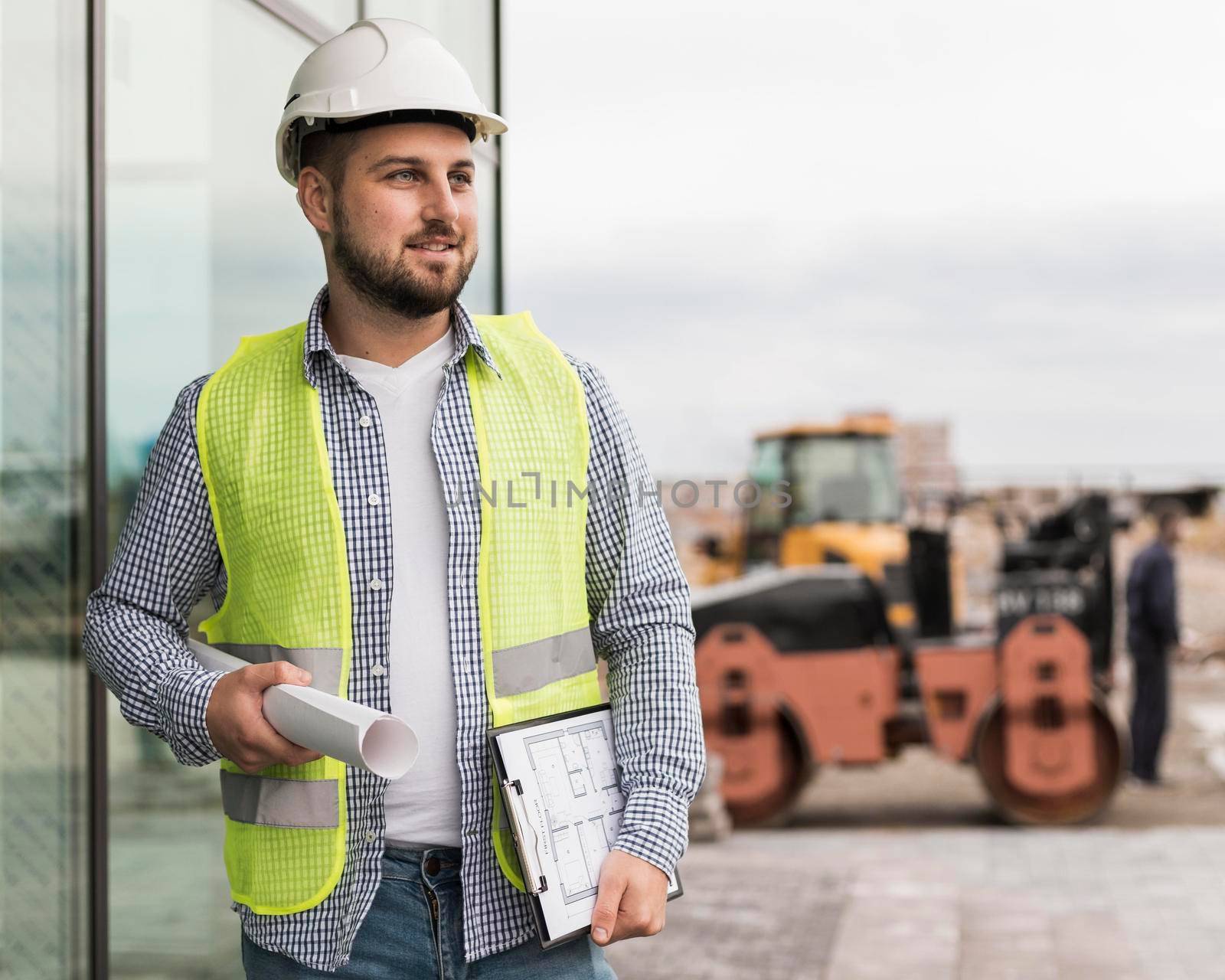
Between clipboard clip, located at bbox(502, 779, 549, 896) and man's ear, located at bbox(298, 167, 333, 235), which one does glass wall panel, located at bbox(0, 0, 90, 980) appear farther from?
clipboard clip, located at bbox(502, 779, 549, 896)

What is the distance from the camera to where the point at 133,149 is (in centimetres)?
297

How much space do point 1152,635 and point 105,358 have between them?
7839 millimetres

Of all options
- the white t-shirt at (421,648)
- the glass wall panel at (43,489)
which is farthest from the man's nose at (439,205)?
the glass wall panel at (43,489)

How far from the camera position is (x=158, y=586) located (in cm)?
168

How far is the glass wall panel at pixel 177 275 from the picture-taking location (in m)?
2.95

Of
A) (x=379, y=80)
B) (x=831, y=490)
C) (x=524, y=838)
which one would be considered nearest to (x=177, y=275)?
(x=379, y=80)

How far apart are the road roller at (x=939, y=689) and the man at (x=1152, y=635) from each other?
3.03ft

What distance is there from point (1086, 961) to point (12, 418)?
4.20 m

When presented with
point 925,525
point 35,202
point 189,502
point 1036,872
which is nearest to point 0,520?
point 35,202

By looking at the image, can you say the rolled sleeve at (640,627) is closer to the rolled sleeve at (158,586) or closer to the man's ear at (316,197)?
the man's ear at (316,197)

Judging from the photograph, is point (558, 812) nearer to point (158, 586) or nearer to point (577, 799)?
point (577, 799)

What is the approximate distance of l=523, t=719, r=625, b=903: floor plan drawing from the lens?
1584 mm

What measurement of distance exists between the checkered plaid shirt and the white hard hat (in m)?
0.24

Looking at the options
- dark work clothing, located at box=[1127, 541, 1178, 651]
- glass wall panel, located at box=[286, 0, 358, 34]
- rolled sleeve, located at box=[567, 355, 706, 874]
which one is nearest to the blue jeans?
rolled sleeve, located at box=[567, 355, 706, 874]
